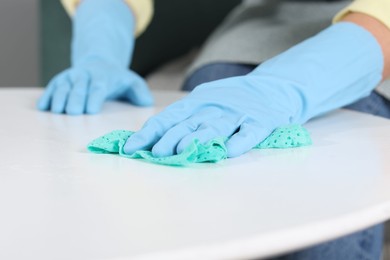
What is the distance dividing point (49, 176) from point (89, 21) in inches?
24.2

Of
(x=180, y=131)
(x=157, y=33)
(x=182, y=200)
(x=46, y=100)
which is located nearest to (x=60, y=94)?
(x=46, y=100)

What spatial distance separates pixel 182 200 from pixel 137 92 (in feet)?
1.63

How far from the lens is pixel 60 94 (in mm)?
939

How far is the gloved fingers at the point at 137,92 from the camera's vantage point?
3.21ft

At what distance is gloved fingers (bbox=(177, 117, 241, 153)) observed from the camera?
62 cm

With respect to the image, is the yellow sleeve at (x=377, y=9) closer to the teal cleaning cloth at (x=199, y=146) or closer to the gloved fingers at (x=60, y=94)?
the teal cleaning cloth at (x=199, y=146)

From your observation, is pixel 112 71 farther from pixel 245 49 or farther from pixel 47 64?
pixel 47 64

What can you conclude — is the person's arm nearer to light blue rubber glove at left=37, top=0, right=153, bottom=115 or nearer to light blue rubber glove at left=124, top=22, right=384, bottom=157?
light blue rubber glove at left=124, top=22, right=384, bottom=157

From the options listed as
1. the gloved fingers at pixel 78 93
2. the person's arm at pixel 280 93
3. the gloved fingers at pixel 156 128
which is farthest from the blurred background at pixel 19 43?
the gloved fingers at pixel 156 128

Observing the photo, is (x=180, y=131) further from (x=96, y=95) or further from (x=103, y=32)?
(x=103, y=32)

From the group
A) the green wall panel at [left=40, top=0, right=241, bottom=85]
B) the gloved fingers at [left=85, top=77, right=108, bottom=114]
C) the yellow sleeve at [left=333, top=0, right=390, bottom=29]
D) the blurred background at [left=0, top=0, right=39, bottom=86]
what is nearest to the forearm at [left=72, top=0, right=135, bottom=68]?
the gloved fingers at [left=85, top=77, right=108, bottom=114]

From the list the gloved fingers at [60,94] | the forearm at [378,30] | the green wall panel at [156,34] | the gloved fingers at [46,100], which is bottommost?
the green wall panel at [156,34]

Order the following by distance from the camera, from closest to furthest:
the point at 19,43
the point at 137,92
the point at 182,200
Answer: the point at 182,200, the point at 137,92, the point at 19,43

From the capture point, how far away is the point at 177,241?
16.3 inches
